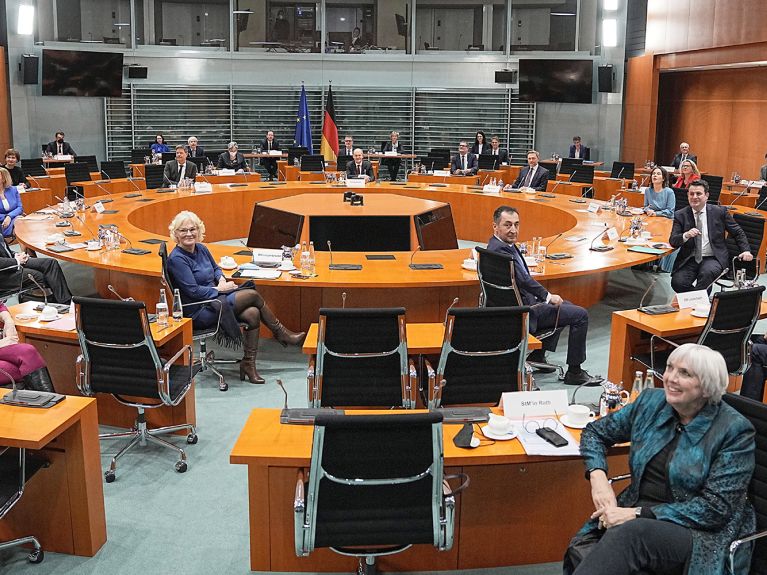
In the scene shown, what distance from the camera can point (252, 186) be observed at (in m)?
12.8

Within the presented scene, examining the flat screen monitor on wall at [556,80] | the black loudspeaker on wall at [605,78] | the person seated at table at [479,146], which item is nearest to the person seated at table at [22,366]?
the person seated at table at [479,146]

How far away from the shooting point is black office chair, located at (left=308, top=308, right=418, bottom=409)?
4.31 m

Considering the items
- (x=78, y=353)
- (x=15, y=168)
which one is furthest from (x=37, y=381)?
(x=15, y=168)

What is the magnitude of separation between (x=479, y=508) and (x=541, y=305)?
2661 millimetres

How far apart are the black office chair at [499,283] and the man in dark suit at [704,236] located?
208cm

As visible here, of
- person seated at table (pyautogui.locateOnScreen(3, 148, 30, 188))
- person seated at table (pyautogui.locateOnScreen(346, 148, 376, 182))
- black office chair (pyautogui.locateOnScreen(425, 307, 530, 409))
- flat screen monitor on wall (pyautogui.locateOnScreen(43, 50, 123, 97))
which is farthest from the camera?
flat screen monitor on wall (pyautogui.locateOnScreen(43, 50, 123, 97))

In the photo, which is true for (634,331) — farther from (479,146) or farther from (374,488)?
(479,146)

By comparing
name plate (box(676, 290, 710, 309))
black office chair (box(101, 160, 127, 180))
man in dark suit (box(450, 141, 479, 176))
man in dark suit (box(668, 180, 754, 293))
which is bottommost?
name plate (box(676, 290, 710, 309))

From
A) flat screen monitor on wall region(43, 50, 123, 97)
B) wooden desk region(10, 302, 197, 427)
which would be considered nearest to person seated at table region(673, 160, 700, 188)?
wooden desk region(10, 302, 197, 427)

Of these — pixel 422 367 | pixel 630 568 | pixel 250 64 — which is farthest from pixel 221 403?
pixel 250 64

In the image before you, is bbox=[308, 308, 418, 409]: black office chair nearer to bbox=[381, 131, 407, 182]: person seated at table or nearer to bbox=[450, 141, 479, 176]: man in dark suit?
bbox=[450, 141, 479, 176]: man in dark suit

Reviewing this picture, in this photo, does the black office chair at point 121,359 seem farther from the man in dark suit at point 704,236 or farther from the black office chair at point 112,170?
the black office chair at point 112,170

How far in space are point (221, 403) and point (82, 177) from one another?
29.0 ft

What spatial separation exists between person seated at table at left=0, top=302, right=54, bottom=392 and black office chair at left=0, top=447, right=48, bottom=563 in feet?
2.83
